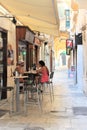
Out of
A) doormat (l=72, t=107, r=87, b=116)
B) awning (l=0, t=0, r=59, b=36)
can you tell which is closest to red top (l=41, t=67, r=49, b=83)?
awning (l=0, t=0, r=59, b=36)

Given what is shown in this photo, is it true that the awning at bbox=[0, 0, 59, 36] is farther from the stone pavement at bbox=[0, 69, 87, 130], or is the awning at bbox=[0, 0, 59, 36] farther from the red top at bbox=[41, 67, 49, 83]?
the stone pavement at bbox=[0, 69, 87, 130]

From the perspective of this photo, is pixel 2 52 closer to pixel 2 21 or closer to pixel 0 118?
pixel 2 21

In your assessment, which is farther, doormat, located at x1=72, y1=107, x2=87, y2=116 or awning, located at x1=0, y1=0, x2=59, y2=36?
doormat, located at x1=72, y1=107, x2=87, y2=116

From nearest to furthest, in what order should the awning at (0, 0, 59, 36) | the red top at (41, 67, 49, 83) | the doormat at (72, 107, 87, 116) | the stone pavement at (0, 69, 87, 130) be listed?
the stone pavement at (0, 69, 87, 130), the awning at (0, 0, 59, 36), the doormat at (72, 107, 87, 116), the red top at (41, 67, 49, 83)

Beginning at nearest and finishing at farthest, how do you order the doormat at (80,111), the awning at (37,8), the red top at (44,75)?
1. the awning at (37,8)
2. the doormat at (80,111)
3. the red top at (44,75)

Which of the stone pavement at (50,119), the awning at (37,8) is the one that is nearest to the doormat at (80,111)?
the stone pavement at (50,119)

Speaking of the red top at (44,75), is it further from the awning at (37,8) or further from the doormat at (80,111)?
the doormat at (80,111)

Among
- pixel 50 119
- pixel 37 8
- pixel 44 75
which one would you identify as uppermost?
pixel 37 8

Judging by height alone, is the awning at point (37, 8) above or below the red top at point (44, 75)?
above

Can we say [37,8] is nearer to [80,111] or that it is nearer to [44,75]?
[44,75]

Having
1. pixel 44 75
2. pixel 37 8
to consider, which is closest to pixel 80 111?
pixel 44 75

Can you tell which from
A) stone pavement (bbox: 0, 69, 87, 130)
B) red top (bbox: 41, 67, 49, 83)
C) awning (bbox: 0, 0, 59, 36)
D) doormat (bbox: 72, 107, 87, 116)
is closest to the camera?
stone pavement (bbox: 0, 69, 87, 130)

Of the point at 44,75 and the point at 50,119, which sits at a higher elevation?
the point at 44,75

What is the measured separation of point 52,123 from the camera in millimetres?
8914
